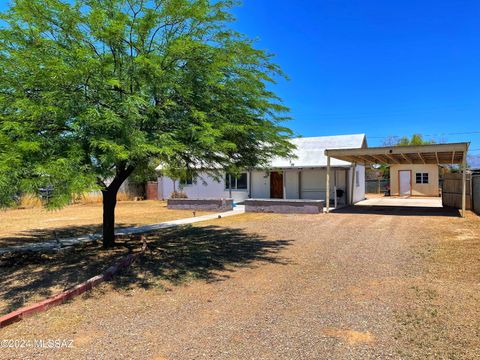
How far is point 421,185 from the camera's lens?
1401 inches

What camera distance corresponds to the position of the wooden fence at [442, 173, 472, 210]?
66.8 ft

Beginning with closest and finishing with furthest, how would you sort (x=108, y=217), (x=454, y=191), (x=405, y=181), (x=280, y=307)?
(x=280, y=307), (x=108, y=217), (x=454, y=191), (x=405, y=181)

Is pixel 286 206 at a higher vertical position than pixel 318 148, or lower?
lower

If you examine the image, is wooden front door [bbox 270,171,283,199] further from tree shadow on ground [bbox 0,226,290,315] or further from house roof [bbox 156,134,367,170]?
tree shadow on ground [bbox 0,226,290,315]

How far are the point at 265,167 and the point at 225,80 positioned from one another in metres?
3.43

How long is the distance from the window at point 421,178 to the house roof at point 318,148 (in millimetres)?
12363

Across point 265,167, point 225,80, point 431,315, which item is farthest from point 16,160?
point 265,167

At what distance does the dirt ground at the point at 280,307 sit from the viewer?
414cm

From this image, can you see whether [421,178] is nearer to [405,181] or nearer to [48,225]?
[405,181]

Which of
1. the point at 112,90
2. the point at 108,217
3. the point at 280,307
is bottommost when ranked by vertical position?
the point at 280,307

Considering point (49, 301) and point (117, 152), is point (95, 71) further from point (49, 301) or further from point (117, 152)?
point (49, 301)

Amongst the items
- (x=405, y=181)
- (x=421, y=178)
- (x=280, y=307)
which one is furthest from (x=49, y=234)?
(x=421, y=178)

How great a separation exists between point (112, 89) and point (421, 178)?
115 feet

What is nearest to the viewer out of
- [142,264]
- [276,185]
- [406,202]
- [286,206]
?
[142,264]
